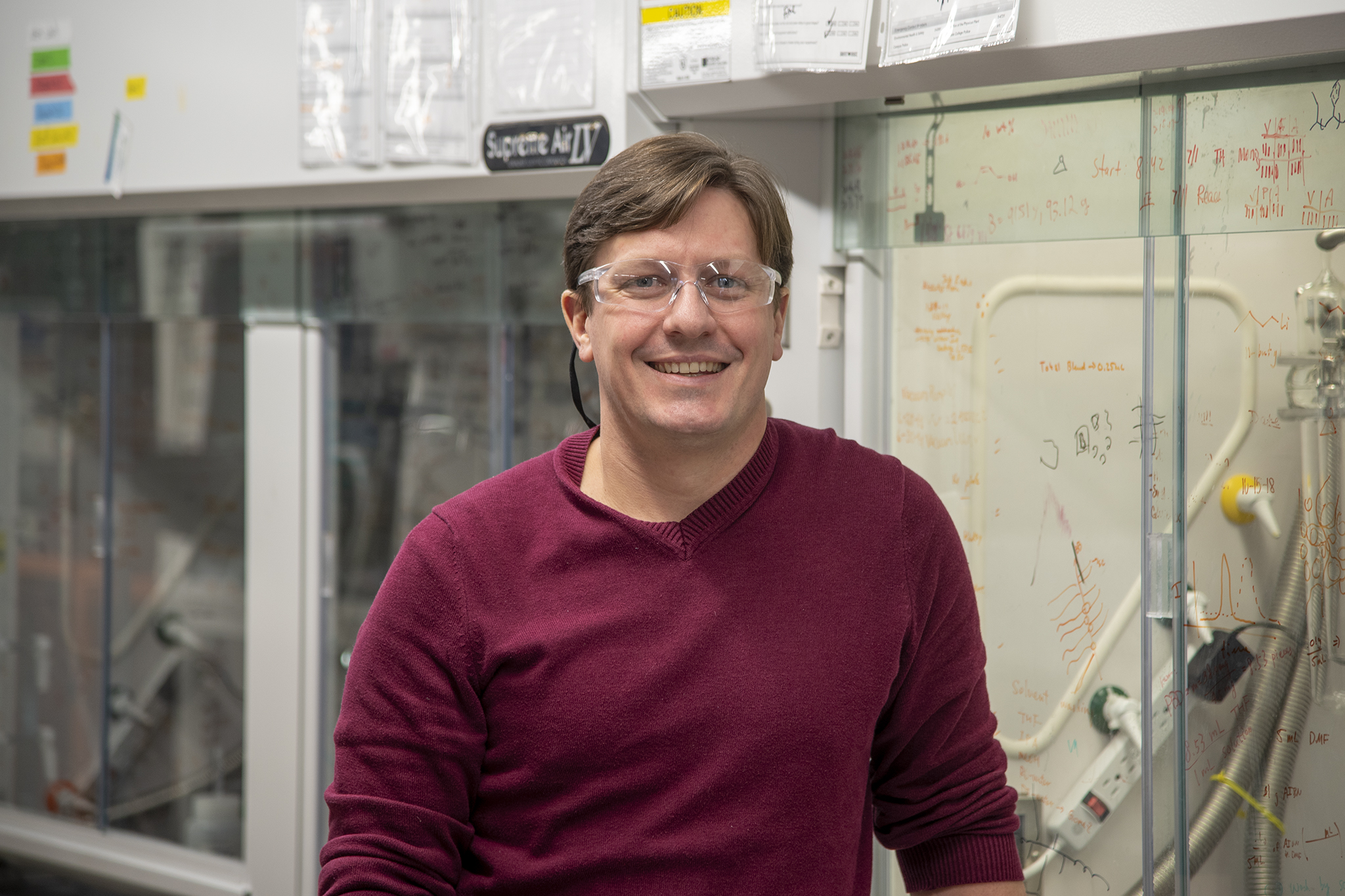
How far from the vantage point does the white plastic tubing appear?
5.55ft

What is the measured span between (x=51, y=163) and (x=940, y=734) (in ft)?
7.92

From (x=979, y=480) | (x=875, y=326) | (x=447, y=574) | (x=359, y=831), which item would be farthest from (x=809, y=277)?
(x=359, y=831)

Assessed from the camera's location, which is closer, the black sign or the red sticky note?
the black sign

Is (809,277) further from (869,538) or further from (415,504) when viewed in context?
(415,504)

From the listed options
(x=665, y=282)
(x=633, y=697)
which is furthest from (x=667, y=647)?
(x=665, y=282)

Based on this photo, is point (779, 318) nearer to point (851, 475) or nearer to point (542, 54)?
point (851, 475)

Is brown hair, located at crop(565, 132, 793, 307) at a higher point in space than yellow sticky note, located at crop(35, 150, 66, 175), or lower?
lower

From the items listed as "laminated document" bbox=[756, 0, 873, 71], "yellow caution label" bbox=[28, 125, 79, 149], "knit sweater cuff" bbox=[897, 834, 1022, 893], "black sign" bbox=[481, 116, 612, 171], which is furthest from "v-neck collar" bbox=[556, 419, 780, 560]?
"yellow caution label" bbox=[28, 125, 79, 149]

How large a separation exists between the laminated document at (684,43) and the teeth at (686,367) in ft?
2.36

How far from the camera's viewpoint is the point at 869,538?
50.9 inches

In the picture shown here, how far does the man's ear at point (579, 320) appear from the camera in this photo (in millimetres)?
1330

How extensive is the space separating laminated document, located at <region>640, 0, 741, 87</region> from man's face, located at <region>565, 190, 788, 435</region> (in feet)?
2.02

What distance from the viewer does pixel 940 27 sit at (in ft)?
5.24

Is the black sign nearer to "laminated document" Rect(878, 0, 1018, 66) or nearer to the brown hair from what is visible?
"laminated document" Rect(878, 0, 1018, 66)
